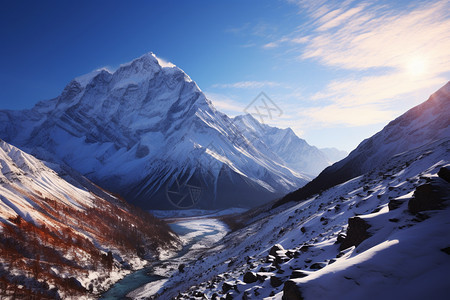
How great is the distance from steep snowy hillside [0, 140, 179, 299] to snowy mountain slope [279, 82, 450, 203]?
173 feet

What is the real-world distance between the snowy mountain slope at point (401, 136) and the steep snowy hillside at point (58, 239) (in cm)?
5271

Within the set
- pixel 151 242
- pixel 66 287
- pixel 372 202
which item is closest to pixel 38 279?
pixel 66 287

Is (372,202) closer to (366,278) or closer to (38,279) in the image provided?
(366,278)

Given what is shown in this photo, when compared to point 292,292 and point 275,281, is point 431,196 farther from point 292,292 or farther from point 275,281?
point 275,281

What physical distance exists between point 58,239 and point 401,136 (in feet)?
261

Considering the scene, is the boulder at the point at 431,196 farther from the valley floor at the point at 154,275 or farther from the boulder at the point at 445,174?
the valley floor at the point at 154,275

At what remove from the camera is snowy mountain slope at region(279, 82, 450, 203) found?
52.6m

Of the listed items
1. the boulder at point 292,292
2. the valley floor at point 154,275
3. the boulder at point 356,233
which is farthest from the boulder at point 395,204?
the valley floor at point 154,275

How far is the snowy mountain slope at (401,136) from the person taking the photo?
172 feet

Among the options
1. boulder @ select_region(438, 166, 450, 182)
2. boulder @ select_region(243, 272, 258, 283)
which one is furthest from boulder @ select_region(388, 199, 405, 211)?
boulder @ select_region(243, 272, 258, 283)

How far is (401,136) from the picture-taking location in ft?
202

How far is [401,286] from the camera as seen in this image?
679 cm

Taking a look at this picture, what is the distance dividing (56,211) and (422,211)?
241ft

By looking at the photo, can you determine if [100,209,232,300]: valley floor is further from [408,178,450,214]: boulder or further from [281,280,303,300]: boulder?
[408,178,450,214]: boulder
